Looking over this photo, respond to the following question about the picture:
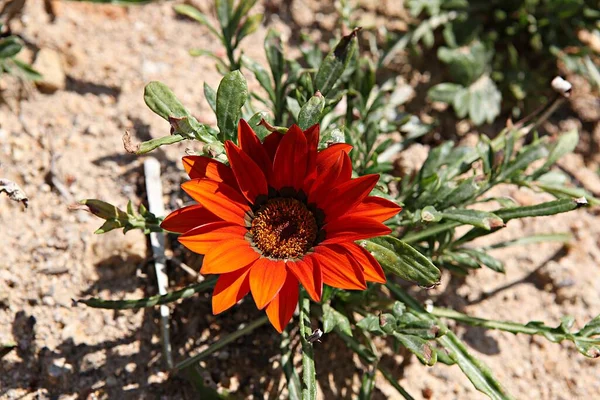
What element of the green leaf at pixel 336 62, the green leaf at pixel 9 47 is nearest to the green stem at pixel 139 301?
the green leaf at pixel 336 62

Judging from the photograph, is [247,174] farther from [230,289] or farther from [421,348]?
[421,348]

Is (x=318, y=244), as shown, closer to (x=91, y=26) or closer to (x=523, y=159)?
(x=523, y=159)

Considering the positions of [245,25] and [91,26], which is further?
[91,26]

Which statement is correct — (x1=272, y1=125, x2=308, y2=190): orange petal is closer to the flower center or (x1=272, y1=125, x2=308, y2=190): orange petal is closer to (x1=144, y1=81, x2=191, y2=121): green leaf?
the flower center

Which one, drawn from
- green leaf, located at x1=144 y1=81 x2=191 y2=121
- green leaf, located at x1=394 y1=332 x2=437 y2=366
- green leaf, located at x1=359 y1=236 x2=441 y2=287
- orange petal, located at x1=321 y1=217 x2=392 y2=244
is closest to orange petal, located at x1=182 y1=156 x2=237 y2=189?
green leaf, located at x1=144 y1=81 x2=191 y2=121

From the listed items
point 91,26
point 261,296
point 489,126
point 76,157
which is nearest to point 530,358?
point 489,126

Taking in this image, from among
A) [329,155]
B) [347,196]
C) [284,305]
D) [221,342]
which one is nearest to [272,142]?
[329,155]
